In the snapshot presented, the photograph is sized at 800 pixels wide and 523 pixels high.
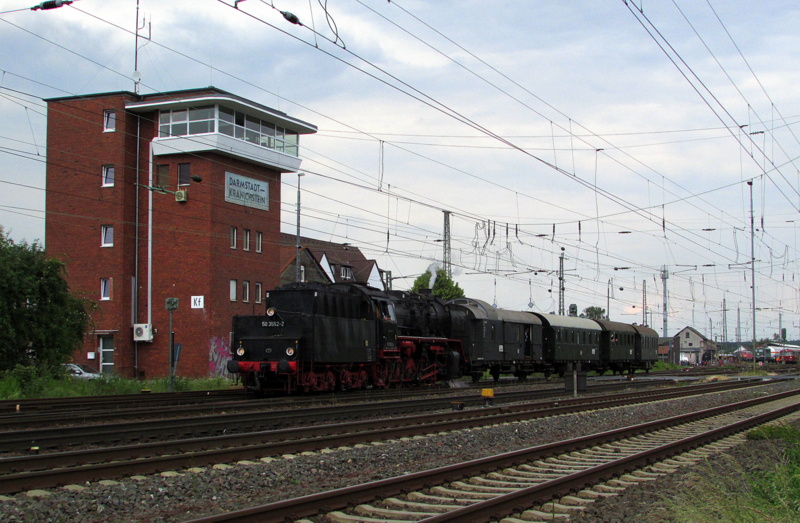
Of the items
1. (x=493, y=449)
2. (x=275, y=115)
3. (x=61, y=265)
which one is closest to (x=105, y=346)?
(x=61, y=265)

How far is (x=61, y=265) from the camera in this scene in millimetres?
28906

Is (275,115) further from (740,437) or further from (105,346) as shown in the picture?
(740,437)

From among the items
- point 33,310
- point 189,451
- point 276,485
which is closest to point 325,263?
point 33,310

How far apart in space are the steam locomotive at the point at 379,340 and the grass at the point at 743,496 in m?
12.7

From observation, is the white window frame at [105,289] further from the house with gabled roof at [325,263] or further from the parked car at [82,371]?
the house with gabled roof at [325,263]

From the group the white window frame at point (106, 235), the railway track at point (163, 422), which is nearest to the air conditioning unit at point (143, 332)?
the white window frame at point (106, 235)

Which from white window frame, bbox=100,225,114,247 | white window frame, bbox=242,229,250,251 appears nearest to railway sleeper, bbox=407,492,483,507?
white window frame, bbox=242,229,250,251

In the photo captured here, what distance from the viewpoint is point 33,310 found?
2764 centimetres

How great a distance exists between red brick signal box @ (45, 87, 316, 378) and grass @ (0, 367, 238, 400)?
9.79m

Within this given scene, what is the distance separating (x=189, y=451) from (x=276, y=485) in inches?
97.0

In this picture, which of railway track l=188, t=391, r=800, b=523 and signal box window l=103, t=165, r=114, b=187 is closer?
railway track l=188, t=391, r=800, b=523

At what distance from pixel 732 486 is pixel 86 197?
36.4 metres

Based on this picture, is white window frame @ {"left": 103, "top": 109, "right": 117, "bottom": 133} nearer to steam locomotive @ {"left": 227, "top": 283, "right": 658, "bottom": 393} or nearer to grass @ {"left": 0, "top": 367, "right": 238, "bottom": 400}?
grass @ {"left": 0, "top": 367, "right": 238, "bottom": 400}

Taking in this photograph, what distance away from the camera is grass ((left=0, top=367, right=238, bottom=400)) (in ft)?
74.3
